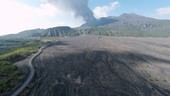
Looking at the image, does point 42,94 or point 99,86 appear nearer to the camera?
point 42,94

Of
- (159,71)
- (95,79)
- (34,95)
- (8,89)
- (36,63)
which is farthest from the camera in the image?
(36,63)

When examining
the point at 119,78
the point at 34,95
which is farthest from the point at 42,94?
the point at 119,78

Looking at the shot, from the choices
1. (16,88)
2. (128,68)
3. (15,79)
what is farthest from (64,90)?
(128,68)

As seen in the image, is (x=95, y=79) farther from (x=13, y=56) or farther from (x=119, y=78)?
(x=13, y=56)

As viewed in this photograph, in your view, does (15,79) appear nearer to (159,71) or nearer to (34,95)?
(34,95)

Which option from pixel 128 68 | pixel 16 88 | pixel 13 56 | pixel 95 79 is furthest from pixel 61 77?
pixel 13 56

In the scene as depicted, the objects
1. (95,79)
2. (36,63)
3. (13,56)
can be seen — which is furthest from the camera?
(13,56)

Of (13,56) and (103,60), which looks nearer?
(103,60)

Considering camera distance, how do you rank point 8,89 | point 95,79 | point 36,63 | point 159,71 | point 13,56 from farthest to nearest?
point 13,56 < point 36,63 < point 159,71 < point 95,79 < point 8,89

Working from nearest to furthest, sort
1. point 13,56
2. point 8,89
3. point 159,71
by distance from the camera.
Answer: point 8,89, point 159,71, point 13,56
